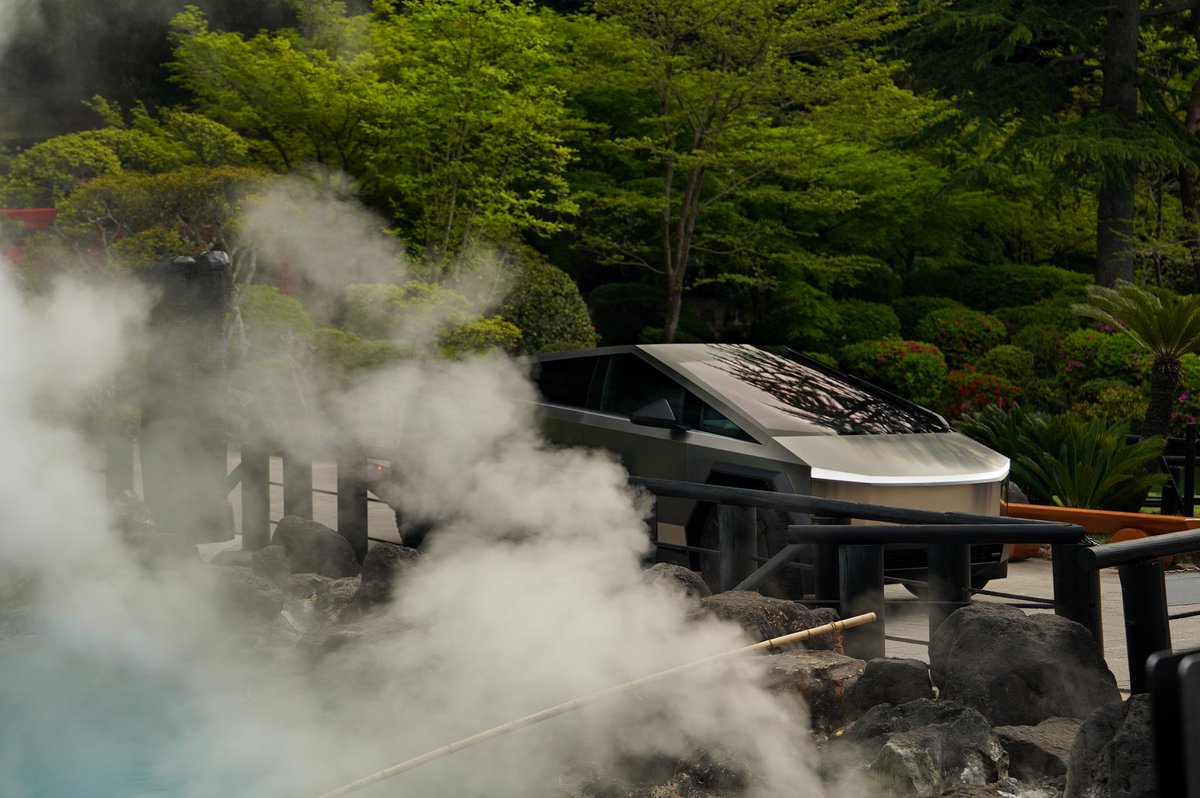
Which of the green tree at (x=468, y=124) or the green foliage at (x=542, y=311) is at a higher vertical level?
the green tree at (x=468, y=124)

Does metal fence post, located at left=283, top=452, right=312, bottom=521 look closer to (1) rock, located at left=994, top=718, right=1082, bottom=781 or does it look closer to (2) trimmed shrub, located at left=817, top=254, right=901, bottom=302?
(1) rock, located at left=994, top=718, right=1082, bottom=781

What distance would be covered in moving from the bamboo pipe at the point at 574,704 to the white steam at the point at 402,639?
0.14 metres

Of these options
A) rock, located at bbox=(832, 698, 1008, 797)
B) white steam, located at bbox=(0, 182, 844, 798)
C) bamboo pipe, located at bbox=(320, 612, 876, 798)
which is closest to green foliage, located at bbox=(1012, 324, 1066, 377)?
white steam, located at bbox=(0, 182, 844, 798)

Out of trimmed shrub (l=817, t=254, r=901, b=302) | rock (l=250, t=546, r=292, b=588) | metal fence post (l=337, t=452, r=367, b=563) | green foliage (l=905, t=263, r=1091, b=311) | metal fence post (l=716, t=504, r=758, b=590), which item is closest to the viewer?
metal fence post (l=716, t=504, r=758, b=590)

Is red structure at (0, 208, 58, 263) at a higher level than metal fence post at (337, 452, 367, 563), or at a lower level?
higher

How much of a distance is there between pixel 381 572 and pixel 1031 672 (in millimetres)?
3577

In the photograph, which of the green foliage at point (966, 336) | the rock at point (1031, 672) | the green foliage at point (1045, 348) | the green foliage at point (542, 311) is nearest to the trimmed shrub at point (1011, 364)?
the green foliage at point (1045, 348)

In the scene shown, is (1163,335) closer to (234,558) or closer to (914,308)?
(234,558)

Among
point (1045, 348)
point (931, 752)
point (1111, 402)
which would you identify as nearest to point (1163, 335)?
point (1111, 402)

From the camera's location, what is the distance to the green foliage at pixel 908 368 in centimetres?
1952

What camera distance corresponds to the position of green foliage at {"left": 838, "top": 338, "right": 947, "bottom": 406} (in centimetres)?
1952

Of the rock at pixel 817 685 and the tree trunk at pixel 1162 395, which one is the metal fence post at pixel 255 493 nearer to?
the rock at pixel 817 685

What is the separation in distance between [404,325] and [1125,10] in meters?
12.9

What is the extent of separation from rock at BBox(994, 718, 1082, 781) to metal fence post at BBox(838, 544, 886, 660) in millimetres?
1011
